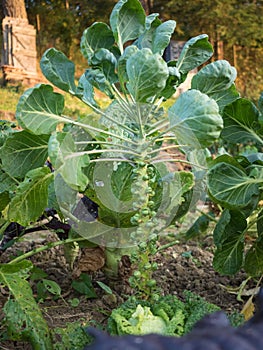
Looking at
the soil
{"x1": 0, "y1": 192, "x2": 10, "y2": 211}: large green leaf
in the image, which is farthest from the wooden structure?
{"x1": 0, "y1": 192, "x2": 10, "y2": 211}: large green leaf

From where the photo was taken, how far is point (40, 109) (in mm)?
1252

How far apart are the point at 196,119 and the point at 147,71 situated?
5.6 inches

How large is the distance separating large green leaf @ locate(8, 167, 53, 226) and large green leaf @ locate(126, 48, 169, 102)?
34 cm

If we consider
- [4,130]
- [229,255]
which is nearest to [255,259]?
[229,255]

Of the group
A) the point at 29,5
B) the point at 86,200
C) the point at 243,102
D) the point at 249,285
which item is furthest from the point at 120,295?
the point at 29,5

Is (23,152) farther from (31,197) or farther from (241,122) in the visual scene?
(241,122)

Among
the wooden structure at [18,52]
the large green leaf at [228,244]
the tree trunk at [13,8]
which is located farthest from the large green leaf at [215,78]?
the tree trunk at [13,8]

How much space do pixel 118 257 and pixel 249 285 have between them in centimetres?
58

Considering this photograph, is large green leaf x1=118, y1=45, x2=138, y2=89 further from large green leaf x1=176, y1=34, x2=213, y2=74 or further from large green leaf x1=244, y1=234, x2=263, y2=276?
large green leaf x1=244, y1=234, x2=263, y2=276

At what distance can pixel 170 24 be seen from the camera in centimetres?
128

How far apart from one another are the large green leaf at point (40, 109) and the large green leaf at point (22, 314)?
0.38 meters

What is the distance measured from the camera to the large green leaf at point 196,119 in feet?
3.46

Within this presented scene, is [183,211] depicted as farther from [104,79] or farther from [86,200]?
[104,79]

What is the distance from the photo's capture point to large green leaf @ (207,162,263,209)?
1.39 m
